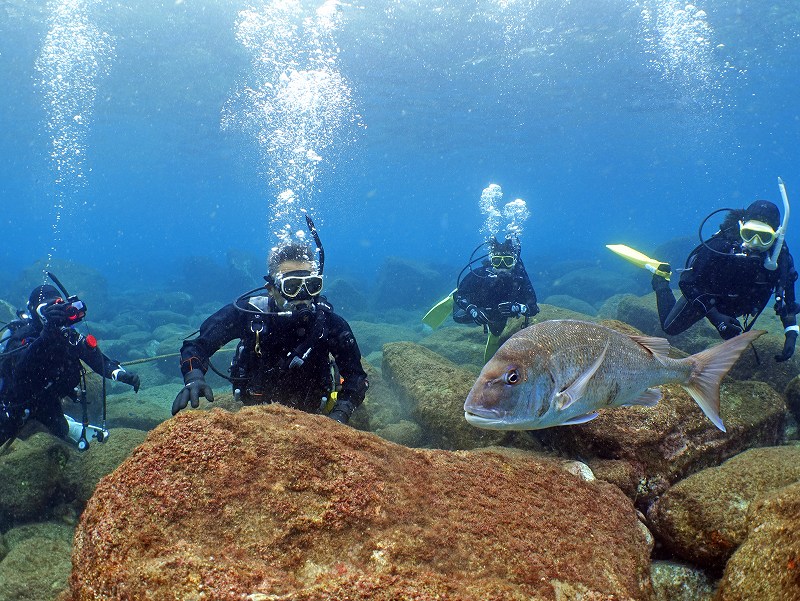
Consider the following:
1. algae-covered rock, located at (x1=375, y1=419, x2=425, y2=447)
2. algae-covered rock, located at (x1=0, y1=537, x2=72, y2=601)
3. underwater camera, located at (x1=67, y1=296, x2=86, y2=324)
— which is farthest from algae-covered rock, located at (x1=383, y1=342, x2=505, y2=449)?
underwater camera, located at (x1=67, y1=296, x2=86, y2=324)

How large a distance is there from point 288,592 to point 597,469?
254cm

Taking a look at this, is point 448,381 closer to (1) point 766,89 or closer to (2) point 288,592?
(2) point 288,592

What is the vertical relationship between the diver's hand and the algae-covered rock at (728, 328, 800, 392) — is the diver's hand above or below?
above

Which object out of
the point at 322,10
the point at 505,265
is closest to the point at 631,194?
the point at 322,10

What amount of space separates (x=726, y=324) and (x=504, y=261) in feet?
13.4

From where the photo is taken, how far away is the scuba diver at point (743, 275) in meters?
5.72

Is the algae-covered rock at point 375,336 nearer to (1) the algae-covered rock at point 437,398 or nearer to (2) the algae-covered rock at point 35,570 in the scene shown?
(1) the algae-covered rock at point 437,398

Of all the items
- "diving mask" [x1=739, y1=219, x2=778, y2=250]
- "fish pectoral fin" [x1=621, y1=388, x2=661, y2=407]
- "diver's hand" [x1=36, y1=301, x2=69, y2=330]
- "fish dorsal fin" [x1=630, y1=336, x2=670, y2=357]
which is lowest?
"diver's hand" [x1=36, y1=301, x2=69, y2=330]

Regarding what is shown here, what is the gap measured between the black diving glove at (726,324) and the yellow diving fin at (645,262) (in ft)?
5.55

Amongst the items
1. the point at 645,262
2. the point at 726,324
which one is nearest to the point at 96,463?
the point at 726,324

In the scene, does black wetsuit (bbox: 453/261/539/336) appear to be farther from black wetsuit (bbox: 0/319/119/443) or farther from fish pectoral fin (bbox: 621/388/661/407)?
black wetsuit (bbox: 0/319/119/443)

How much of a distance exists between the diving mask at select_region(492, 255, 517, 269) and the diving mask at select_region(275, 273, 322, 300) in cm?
571

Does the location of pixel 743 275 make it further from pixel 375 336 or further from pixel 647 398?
pixel 375 336

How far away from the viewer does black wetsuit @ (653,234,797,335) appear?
593cm
